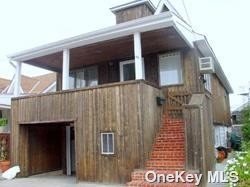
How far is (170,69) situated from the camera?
47.7 ft

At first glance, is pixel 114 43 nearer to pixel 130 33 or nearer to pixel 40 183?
pixel 130 33

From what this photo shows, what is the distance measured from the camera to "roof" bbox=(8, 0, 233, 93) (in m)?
11.3

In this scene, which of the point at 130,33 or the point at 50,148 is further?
the point at 50,148

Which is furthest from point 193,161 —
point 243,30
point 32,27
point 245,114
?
point 32,27

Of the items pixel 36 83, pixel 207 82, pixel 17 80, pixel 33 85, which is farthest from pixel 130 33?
pixel 36 83

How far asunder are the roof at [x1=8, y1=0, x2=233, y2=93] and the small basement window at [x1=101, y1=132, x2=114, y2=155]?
3.51 m

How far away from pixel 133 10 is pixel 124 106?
6.71 metres

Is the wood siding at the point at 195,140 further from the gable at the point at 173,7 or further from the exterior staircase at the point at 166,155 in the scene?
the gable at the point at 173,7

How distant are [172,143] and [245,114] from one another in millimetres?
8266

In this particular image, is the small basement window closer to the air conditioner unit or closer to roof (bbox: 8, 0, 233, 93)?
roof (bbox: 8, 0, 233, 93)

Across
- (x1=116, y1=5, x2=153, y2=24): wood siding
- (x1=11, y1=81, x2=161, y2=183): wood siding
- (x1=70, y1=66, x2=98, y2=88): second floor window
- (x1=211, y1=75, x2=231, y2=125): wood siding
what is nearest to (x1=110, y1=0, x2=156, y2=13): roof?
(x1=116, y1=5, x2=153, y2=24): wood siding

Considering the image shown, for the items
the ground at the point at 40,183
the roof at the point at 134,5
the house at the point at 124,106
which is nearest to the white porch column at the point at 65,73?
the house at the point at 124,106

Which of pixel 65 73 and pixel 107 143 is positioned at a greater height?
pixel 65 73

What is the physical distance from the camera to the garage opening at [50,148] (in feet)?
48.7
